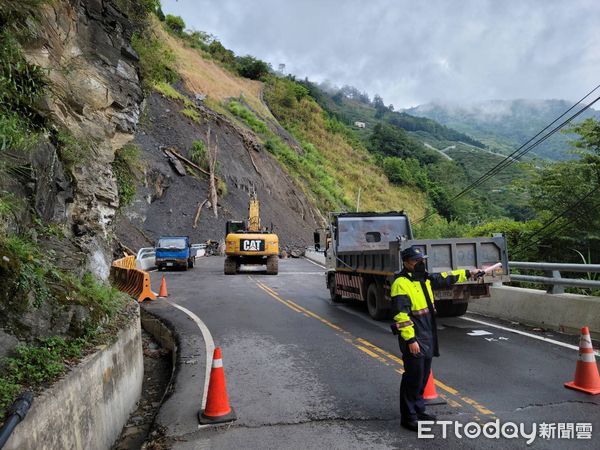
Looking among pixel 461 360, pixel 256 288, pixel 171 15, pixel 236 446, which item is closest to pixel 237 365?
pixel 236 446

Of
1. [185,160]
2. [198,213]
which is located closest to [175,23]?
[185,160]

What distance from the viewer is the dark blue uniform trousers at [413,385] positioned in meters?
4.84

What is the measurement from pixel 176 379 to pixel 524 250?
1199 cm

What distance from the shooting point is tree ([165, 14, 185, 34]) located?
7467 centimetres

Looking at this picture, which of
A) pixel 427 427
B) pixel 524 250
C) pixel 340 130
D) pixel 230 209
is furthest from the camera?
pixel 340 130

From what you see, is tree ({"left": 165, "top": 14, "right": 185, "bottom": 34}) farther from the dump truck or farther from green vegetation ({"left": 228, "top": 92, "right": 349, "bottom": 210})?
the dump truck

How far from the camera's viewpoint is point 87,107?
38.9ft

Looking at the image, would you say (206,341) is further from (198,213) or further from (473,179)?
(473,179)

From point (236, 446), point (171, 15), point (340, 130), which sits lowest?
point (236, 446)

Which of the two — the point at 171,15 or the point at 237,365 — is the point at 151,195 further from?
the point at 171,15

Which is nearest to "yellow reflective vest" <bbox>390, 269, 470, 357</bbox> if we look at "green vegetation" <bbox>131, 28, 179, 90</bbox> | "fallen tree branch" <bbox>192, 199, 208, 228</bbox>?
"green vegetation" <bbox>131, 28, 179, 90</bbox>

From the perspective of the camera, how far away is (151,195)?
39.1m

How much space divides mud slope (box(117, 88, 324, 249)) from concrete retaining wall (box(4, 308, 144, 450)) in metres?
27.2

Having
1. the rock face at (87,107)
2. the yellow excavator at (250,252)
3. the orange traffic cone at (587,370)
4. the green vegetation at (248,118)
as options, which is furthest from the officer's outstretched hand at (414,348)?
the green vegetation at (248,118)
